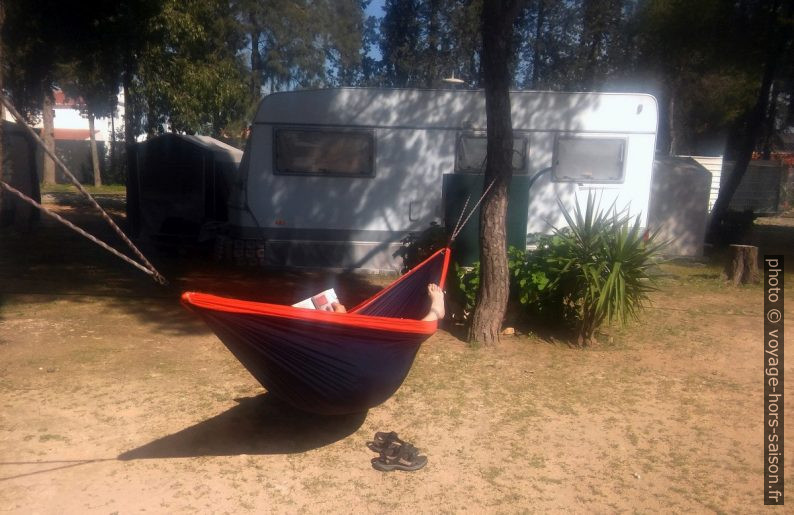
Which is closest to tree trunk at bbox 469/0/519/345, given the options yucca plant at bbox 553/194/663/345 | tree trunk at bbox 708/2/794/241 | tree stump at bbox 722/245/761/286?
yucca plant at bbox 553/194/663/345

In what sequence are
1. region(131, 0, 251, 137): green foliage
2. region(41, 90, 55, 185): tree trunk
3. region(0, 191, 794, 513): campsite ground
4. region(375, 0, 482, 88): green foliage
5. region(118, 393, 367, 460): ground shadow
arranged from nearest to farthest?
1. region(0, 191, 794, 513): campsite ground
2. region(118, 393, 367, 460): ground shadow
3. region(131, 0, 251, 137): green foliage
4. region(41, 90, 55, 185): tree trunk
5. region(375, 0, 482, 88): green foliage

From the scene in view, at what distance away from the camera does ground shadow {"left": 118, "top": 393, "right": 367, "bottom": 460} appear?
4.30 m

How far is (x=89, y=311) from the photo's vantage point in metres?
7.49

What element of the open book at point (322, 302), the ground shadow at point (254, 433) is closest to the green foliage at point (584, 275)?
the open book at point (322, 302)

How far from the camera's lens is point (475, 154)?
976 centimetres

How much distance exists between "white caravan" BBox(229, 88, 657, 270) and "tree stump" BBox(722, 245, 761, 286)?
1.61m

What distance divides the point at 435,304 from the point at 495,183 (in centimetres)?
224

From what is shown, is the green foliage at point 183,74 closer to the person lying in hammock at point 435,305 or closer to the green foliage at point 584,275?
the green foliage at point 584,275

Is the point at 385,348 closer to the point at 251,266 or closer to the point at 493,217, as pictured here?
the point at 493,217

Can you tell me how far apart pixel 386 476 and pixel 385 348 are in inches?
30.9

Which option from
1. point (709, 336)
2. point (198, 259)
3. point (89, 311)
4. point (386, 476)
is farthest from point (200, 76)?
point (386, 476)

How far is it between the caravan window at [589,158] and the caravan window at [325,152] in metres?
2.76

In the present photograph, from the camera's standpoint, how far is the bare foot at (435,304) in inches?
175

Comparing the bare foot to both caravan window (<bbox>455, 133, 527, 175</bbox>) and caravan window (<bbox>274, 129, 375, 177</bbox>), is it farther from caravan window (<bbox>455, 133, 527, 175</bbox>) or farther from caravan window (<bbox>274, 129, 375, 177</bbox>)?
caravan window (<bbox>274, 129, 375, 177</bbox>)
